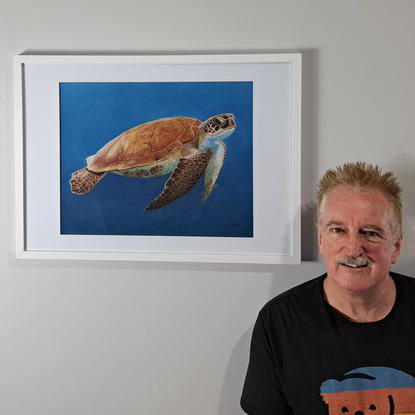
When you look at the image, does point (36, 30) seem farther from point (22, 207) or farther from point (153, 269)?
point (153, 269)

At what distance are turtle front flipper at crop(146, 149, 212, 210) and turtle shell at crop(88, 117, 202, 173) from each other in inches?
1.7

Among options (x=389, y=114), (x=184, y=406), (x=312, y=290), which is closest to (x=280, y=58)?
(x=389, y=114)

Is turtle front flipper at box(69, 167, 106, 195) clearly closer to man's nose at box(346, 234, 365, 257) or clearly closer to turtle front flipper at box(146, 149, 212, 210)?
turtle front flipper at box(146, 149, 212, 210)

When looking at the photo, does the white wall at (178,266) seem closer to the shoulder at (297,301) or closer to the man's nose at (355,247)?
the shoulder at (297,301)

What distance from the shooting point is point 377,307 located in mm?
1162

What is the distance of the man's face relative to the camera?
3.68ft

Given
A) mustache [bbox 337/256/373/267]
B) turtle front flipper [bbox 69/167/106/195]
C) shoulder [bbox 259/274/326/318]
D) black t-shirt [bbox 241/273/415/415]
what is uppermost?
turtle front flipper [bbox 69/167/106/195]

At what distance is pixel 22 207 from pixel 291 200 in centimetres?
80

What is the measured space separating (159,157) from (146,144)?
0.05 m

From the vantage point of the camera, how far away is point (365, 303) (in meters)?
1.15

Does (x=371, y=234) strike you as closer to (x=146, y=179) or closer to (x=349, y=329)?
(x=349, y=329)

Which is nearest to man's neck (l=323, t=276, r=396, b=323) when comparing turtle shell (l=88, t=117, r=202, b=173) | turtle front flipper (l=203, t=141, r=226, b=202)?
turtle front flipper (l=203, t=141, r=226, b=202)

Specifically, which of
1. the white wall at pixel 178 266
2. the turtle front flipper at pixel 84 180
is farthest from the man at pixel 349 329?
the turtle front flipper at pixel 84 180

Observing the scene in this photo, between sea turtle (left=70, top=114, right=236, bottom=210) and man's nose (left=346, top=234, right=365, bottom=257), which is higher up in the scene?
sea turtle (left=70, top=114, right=236, bottom=210)
